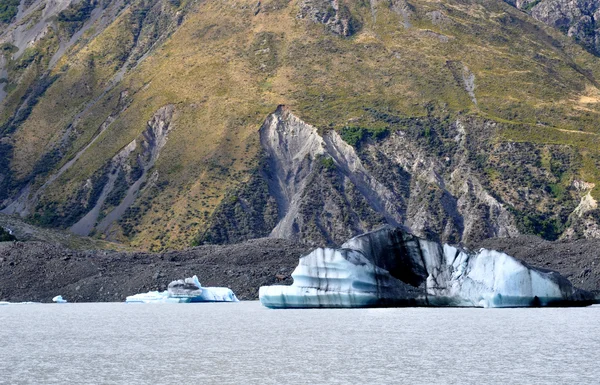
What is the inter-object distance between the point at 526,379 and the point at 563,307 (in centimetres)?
2744

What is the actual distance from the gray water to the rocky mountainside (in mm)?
74251

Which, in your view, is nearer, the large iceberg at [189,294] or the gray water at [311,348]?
the gray water at [311,348]

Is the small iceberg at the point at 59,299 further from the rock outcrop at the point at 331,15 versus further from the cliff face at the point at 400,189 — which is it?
the rock outcrop at the point at 331,15

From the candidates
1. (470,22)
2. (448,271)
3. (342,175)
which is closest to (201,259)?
(448,271)

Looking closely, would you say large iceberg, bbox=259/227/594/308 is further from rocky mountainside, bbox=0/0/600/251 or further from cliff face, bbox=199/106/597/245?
rocky mountainside, bbox=0/0/600/251

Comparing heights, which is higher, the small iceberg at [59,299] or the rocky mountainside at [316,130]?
the rocky mountainside at [316,130]

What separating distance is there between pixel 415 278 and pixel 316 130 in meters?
89.3

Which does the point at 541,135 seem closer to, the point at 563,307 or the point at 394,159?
the point at 394,159

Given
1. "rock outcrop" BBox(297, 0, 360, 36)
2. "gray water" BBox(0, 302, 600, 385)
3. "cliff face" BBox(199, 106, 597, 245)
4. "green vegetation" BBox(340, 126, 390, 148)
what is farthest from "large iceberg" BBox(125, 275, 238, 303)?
"rock outcrop" BBox(297, 0, 360, 36)

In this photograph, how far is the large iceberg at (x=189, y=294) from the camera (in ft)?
197

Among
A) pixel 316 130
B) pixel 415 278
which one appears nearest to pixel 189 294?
pixel 415 278

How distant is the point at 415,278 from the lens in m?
47.2

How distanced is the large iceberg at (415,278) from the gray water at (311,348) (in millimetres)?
2646

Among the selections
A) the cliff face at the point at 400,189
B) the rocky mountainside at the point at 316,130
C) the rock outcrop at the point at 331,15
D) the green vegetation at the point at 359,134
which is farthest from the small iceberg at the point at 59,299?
the rock outcrop at the point at 331,15
